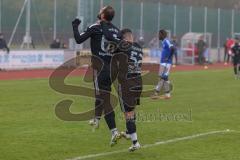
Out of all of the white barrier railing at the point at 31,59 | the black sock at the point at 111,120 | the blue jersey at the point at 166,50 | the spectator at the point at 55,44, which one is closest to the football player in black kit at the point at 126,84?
the black sock at the point at 111,120

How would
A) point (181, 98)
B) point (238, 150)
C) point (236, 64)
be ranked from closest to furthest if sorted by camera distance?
point (238, 150) → point (181, 98) → point (236, 64)

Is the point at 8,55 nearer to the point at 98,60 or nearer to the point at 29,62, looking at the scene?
the point at 29,62

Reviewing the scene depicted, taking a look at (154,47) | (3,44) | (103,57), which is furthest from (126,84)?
(154,47)

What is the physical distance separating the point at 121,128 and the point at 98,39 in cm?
303

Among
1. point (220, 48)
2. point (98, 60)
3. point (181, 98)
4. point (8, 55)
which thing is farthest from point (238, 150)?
point (220, 48)

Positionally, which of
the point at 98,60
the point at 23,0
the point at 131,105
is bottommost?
the point at 131,105

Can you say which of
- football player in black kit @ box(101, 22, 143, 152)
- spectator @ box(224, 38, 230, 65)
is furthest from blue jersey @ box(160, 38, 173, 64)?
spectator @ box(224, 38, 230, 65)

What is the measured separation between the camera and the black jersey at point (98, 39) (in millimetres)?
10680

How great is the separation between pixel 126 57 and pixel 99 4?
32288mm

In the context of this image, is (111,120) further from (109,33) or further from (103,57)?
(109,33)

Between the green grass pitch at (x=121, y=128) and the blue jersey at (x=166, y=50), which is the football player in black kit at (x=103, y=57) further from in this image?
the blue jersey at (x=166, y=50)

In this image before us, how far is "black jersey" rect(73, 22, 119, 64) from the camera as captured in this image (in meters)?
10.7

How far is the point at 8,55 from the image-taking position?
112 feet

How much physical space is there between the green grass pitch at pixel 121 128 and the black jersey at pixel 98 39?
5.19 ft
